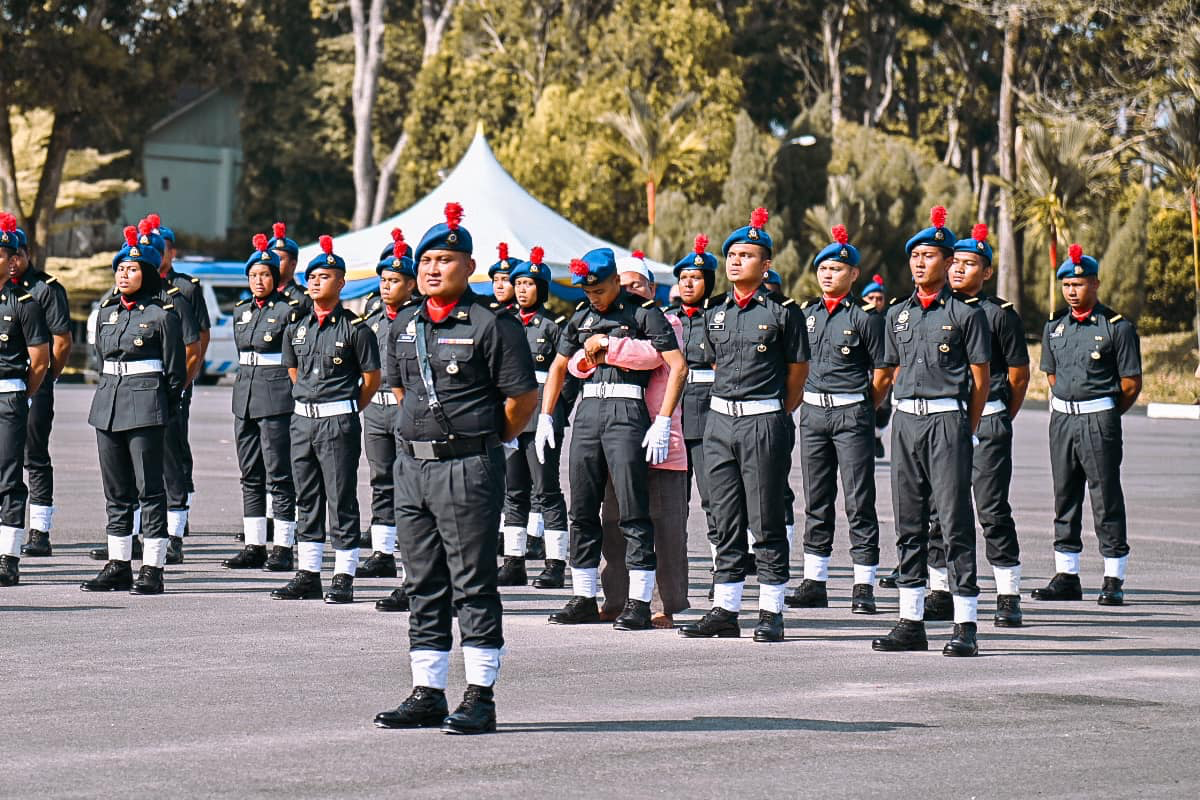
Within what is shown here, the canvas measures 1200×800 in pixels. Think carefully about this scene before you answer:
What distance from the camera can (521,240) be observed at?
31.7 meters

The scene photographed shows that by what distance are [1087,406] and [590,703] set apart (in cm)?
→ 542

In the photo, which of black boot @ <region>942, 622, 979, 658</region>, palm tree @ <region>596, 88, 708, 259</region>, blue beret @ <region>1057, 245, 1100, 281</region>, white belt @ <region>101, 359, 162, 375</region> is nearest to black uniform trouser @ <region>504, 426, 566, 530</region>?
white belt @ <region>101, 359, 162, 375</region>

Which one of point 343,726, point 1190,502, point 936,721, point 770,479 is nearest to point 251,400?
point 770,479

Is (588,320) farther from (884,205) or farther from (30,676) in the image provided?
(884,205)

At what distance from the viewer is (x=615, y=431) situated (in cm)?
1059

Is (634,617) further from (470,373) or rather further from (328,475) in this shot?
(470,373)

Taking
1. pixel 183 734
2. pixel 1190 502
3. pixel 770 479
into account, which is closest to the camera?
pixel 183 734

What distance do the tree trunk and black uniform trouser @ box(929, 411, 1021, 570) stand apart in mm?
36633

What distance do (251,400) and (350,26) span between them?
61062mm

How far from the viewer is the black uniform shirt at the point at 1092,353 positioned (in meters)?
12.3

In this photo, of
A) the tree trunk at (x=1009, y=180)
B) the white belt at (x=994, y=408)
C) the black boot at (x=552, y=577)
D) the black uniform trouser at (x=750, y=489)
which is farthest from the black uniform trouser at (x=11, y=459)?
the tree trunk at (x=1009, y=180)

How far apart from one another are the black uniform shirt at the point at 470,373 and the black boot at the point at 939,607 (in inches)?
167

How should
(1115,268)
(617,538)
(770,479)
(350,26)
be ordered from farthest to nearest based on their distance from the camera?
(350,26) < (1115,268) < (617,538) < (770,479)

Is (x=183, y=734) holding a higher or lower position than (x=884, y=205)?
lower
